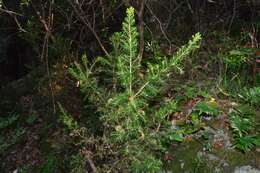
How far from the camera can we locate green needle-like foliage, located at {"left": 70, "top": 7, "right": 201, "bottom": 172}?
3789mm

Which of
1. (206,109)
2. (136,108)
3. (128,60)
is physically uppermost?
(128,60)

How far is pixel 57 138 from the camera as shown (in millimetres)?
5910

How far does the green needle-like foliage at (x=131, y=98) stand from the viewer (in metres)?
3.79

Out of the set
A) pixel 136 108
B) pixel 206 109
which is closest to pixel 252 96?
pixel 206 109

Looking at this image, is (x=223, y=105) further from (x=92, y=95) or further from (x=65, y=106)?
(x=65, y=106)

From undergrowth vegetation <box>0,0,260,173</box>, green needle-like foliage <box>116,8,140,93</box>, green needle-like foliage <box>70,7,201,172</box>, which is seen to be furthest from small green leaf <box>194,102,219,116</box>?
green needle-like foliage <box>116,8,140,93</box>

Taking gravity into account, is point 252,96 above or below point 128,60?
below

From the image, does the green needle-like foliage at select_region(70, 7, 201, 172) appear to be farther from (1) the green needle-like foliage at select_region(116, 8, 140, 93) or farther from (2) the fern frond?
(2) the fern frond

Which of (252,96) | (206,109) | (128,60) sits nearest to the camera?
(128,60)

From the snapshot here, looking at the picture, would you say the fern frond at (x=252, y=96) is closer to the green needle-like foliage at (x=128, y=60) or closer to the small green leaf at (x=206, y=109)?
the small green leaf at (x=206, y=109)

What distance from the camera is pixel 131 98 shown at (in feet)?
12.6

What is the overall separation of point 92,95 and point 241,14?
13.7 ft

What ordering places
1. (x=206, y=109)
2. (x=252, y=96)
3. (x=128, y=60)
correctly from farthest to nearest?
(x=252, y=96) < (x=206, y=109) < (x=128, y=60)

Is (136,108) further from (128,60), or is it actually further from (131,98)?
(128,60)
